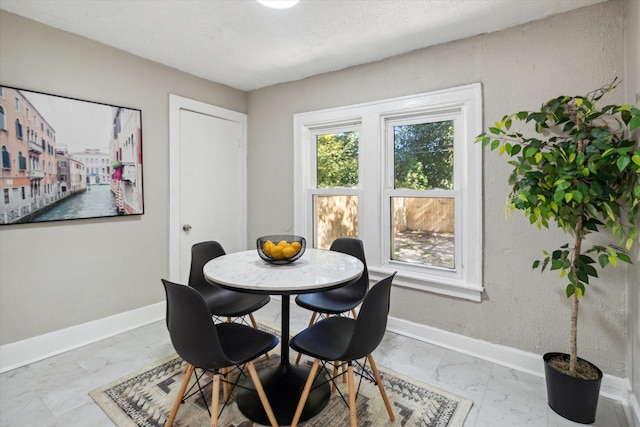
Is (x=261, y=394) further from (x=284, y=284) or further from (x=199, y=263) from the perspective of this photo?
(x=199, y=263)

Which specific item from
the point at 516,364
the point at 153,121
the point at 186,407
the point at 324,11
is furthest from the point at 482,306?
the point at 153,121

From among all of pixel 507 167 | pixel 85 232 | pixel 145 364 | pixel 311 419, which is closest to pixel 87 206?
pixel 85 232

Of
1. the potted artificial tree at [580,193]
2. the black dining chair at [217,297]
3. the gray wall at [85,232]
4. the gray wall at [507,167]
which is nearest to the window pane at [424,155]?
the gray wall at [507,167]

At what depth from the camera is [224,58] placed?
2830 millimetres

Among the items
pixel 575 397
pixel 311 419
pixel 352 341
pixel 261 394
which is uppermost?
Answer: pixel 352 341

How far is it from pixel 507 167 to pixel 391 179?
3.01 ft

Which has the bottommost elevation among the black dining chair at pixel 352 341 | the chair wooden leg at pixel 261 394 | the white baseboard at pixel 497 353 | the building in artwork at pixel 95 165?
the white baseboard at pixel 497 353

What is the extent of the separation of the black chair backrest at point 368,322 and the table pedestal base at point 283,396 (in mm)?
557

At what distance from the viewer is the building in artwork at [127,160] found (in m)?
2.69

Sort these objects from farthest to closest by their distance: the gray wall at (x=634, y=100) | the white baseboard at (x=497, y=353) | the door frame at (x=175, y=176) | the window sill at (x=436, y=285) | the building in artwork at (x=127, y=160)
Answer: the door frame at (x=175, y=176)
the building in artwork at (x=127, y=160)
the window sill at (x=436, y=285)
the white baseboard at (x=497, y=353)
the gray wall at (x=634, y=100)

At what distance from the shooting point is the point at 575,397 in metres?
1.69

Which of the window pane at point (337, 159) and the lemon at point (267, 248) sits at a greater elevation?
the window pane at point (337, 159)

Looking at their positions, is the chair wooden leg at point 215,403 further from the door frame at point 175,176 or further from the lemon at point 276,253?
the door frame at point 175,176

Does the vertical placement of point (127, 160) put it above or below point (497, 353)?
above
